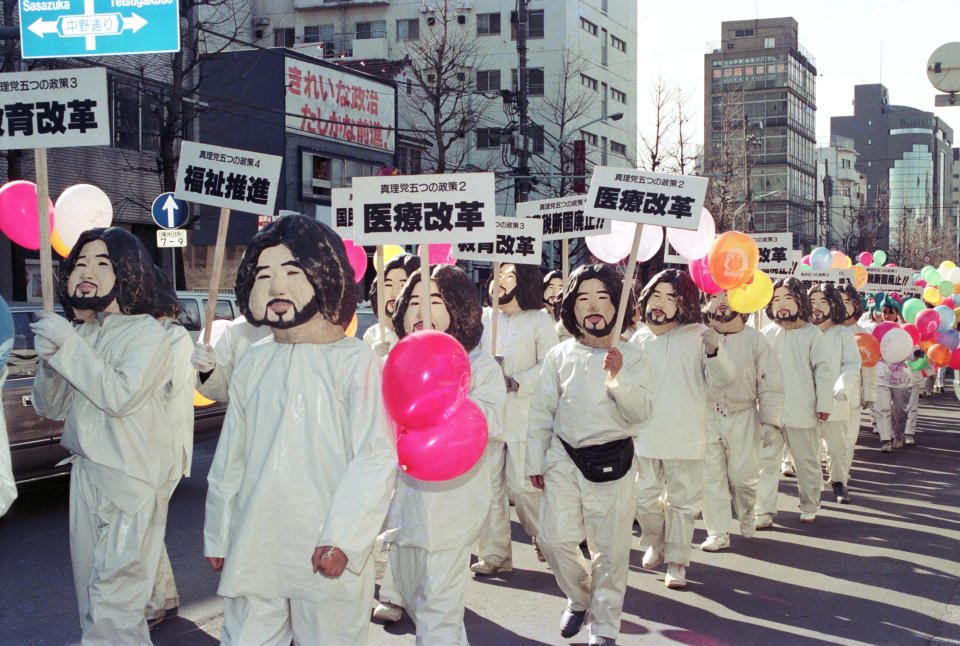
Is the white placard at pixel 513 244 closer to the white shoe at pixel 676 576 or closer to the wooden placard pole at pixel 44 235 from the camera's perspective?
the white shoe at pixel 676 576

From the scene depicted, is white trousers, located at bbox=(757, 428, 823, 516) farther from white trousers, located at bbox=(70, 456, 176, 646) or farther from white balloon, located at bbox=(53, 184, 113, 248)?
white balloon, located at bbox=(53, 184, 113, 248)

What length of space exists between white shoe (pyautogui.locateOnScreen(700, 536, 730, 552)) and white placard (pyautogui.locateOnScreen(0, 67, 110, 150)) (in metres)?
4.79

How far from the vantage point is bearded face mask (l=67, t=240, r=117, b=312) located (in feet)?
15.1

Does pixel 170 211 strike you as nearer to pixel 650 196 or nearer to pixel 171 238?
pixel 171 238

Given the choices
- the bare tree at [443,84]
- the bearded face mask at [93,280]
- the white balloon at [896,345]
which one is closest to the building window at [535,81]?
the bare tree at [443,84]

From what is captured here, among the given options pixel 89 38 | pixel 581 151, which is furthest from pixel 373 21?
pixel 89 38

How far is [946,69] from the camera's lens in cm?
1119

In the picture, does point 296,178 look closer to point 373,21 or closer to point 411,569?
point 373,21

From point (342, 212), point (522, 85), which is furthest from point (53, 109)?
point (522, 85)

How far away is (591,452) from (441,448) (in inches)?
55.1

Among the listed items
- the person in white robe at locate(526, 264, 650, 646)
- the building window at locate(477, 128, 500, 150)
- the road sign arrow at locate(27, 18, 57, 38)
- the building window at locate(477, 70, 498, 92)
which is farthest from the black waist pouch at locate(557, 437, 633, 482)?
the building window at locate(477, 70, 498, 92)

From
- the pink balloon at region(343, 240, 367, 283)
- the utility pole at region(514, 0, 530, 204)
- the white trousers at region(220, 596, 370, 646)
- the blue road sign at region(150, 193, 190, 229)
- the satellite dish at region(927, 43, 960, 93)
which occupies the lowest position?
the white trousers at region(220, 596, 370, 646)

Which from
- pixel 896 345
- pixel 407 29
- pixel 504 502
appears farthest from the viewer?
pixel 407 29

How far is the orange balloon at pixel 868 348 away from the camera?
35.3 feet
